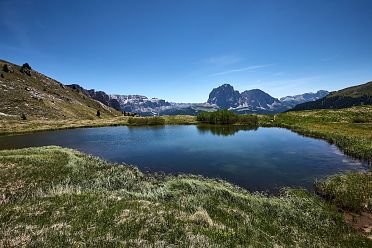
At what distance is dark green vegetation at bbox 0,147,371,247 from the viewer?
14.9m

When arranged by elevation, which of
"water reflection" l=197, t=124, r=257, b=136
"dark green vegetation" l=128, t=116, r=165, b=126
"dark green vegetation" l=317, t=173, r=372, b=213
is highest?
"dark green vegetation" l=128, t=116, r=165, b=126

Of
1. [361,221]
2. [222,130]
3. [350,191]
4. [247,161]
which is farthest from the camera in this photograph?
[222,130]

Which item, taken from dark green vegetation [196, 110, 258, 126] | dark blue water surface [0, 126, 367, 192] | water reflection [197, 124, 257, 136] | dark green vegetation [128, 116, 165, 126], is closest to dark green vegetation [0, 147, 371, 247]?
dark blue water surface [0, 126, 367, 192]

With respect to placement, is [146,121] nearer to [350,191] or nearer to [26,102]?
[26,102]

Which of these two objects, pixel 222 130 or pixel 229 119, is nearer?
pixel 222 130

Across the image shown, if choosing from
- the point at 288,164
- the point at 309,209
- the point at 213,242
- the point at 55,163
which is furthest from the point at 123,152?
the point at 213,242

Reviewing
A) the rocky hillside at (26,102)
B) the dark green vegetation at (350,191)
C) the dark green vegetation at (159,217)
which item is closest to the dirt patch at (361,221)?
the dark green vegetation at (159,217)

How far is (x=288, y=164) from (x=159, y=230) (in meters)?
38.5

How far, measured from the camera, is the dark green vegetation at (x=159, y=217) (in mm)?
14909

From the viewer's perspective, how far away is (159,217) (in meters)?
18.2


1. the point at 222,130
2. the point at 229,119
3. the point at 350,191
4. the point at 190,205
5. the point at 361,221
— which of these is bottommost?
the point at 361,221

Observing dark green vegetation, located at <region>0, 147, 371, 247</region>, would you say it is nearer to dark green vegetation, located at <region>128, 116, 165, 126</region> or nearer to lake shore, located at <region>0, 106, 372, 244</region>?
lake shore, located at <region>0, 106, 372, 244</region>

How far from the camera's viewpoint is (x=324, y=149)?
6238 centimetres

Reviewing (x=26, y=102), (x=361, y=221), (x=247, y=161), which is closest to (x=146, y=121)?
(x=26, y=102)
